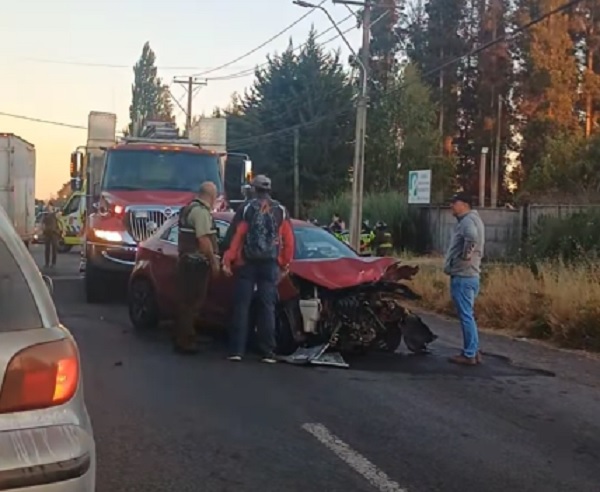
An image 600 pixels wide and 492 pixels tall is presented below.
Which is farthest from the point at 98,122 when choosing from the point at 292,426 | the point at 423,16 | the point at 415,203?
the point at 423,16

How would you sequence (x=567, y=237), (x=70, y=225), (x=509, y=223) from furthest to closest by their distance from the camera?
(x=70, y=225)
(x=509, y=223)
(x=567, y=237)

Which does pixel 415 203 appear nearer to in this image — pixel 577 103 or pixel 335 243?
pixel 577 103

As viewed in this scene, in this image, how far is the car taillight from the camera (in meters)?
3.45

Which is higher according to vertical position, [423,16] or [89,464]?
[423,16]

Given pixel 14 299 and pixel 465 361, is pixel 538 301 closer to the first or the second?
pixel 465 361

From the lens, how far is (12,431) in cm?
342

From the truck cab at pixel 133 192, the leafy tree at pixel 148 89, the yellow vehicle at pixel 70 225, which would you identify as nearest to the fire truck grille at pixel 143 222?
the truck cab at pixel 133 192

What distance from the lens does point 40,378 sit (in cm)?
352

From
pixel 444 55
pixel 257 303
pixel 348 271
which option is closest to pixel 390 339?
pixel 348 271

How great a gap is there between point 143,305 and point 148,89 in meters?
85.4

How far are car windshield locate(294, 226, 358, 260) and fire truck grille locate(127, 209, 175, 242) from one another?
14.3 ft

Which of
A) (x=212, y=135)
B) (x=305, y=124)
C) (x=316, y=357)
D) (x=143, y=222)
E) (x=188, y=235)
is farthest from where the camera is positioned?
(x=305, y=124)

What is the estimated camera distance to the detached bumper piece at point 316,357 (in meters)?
9.65

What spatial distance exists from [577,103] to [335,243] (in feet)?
149
